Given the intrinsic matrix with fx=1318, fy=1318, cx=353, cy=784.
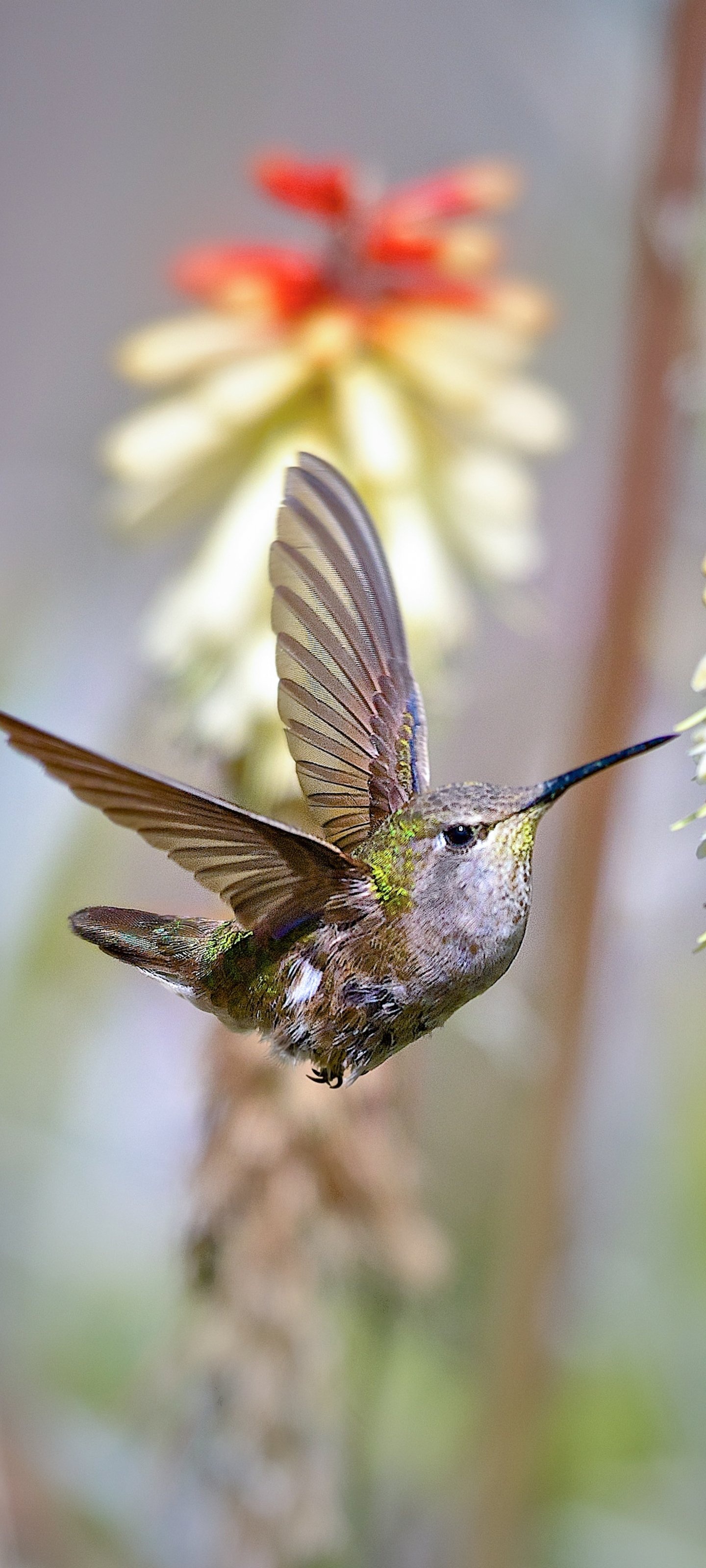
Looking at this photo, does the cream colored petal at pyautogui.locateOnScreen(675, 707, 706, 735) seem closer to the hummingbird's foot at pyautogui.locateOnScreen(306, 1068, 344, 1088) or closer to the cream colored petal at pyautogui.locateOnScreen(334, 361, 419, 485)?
the hummingbird's foot at pyautogui.locateOnScreen(306, 1068, 344, 1088)

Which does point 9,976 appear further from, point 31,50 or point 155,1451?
point 31,50

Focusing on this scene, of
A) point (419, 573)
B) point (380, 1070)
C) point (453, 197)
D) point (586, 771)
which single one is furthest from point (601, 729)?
point (586, 771)

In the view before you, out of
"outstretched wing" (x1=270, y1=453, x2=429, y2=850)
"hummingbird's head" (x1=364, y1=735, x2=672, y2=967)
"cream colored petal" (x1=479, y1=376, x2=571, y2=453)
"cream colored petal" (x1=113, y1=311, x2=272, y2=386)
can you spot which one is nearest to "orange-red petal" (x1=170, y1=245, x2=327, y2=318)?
"cream colored petal" (x1=113, y1=311, x2=272, y2=386)

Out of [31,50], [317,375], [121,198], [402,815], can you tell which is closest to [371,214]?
[317,375]

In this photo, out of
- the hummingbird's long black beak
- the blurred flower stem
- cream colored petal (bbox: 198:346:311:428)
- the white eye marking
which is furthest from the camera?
cream colored petal (bbox: 198:346:311:428)

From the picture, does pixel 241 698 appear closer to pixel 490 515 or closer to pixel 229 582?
pixel 229 582

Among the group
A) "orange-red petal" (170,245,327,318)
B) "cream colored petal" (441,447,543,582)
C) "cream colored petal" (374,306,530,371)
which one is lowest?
"cream colored petal" (441,447,543,582)

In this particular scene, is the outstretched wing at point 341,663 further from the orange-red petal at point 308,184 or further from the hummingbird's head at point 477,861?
the orange-red petal at point 308,184
